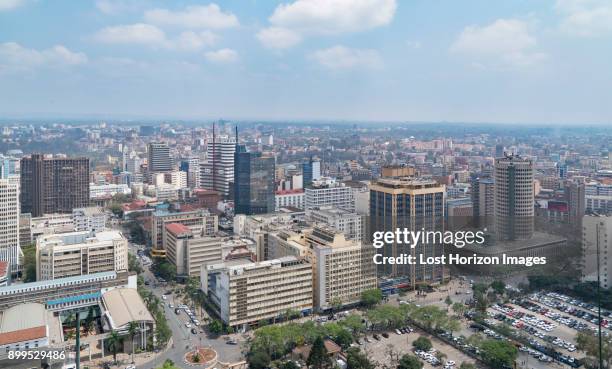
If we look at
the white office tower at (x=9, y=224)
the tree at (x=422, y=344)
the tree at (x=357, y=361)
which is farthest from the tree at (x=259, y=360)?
the white office tower at (x=9, y=224)

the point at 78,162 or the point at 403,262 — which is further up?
the point at 78,162

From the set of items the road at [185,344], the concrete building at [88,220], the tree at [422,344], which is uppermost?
the concrete building at [88,220]

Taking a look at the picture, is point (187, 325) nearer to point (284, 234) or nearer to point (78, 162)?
point (284, 234)

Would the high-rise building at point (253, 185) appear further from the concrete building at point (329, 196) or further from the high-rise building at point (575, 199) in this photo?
the high-rise building at point (575, 199)

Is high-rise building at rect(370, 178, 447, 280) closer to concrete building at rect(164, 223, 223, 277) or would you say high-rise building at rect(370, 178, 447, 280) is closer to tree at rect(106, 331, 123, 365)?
concrete building at rect(164, 223, 223, 277)

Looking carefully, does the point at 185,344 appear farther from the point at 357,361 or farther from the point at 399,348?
the point at 399,348

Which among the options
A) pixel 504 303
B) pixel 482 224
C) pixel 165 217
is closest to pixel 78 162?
pixel 165 217

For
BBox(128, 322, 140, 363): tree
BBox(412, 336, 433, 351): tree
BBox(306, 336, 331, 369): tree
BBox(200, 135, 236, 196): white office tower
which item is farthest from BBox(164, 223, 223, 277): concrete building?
BBox(200, 135, 236, 196): white office tower
